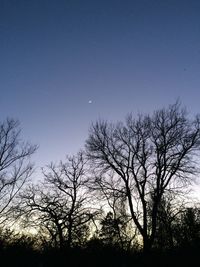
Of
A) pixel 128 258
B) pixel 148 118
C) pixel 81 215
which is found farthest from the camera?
pixel 81 215

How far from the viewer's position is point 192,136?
779 inches

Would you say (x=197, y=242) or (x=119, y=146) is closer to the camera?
(x=197, y=242)

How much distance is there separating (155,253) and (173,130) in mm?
8789

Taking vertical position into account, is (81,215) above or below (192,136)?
below

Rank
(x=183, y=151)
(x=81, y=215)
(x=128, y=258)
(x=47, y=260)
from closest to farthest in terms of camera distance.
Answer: (x=47, y=260) < (x=128, y=258) < (x=183, y=151) < (x=81, y=215)

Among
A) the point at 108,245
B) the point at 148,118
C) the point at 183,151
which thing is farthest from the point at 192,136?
the point at 108,245

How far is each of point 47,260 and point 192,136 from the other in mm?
12690

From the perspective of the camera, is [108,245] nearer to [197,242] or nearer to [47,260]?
[47,260]

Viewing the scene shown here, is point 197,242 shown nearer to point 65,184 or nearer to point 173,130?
point 173,130

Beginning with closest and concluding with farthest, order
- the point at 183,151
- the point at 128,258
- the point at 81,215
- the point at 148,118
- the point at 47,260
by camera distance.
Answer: the point at 47,260 < the point at 128,258 < the point at 183,151 < the point at 148,118 < the point at 81,215

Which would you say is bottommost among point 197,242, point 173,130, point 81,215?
point 197,242

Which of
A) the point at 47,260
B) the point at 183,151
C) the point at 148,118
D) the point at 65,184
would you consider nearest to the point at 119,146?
the point at 148,118

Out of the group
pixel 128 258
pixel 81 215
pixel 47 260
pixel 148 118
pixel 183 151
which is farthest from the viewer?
pixel 81 215

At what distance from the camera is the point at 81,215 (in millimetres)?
26031
